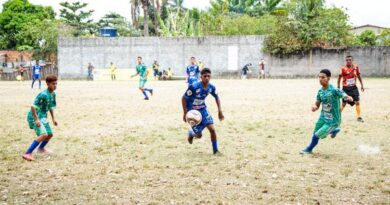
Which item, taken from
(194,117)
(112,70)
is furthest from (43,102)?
(112,70)

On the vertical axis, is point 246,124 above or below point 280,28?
below

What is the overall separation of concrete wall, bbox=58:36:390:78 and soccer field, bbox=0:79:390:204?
89.7 ft

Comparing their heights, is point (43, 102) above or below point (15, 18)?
below

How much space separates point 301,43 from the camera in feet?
133

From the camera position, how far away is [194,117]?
327 inches

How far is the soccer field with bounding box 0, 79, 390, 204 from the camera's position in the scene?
6.04m

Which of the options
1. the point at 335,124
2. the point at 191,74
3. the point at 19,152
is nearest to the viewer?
the point at 335,124

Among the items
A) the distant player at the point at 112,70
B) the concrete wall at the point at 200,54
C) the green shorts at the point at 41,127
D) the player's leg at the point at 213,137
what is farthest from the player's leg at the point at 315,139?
the distant player at the point at 112,70

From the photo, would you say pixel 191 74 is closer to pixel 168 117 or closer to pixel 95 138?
pixel 168 117

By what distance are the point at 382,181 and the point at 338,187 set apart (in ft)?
2.43

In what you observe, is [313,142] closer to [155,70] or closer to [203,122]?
[203,122]

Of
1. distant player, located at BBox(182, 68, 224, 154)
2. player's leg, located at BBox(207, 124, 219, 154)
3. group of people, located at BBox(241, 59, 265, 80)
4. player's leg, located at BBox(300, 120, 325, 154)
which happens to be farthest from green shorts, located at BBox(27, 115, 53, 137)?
group of people, located at BBox(241, 59, 265, 80)

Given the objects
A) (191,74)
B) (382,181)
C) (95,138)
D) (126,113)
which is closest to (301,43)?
(191,74)

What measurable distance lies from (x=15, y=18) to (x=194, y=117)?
2372 inches
